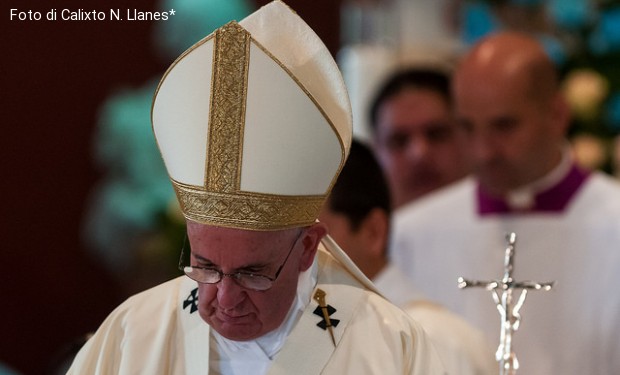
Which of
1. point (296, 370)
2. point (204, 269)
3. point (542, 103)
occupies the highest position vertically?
point (542, 103)

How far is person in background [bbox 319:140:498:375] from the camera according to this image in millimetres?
4305

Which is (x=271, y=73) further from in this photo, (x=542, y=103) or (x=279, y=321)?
(x=542, y=103)

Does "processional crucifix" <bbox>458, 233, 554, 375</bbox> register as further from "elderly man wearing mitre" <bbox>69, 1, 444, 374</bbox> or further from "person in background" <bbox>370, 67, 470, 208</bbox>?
"person in background" <bbox>370, 67, 470, 208</bbox>

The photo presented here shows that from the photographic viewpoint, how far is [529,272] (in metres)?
6.03

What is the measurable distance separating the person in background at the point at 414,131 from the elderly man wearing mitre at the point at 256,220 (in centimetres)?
343

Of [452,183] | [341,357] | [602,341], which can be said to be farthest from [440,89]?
[341,357]

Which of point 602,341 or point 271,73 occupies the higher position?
point 271,73

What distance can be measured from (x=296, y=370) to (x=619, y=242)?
3069 mm

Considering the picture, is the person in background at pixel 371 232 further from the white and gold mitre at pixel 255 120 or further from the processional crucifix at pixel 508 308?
the white and gold mitre at pixel 255 120

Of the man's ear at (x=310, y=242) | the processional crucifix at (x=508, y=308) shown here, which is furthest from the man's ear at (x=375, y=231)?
the man's ear at (x=310, y=242)

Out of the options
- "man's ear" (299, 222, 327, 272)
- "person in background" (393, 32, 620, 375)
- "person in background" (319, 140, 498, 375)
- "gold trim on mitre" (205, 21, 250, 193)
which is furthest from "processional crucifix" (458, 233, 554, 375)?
"person in background" (393, 32, 620, 375)

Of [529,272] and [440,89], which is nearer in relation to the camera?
[529,272]

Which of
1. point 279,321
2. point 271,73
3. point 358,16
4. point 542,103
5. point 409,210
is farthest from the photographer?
point 358,16

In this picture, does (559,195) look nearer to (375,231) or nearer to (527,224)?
(527,224)
